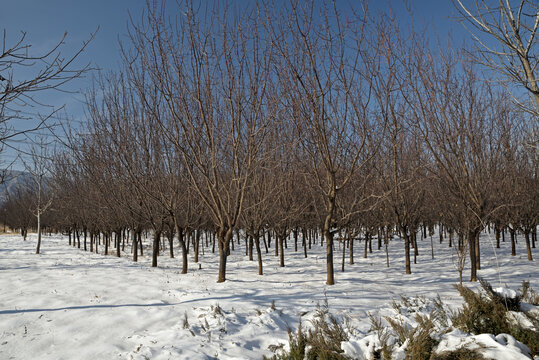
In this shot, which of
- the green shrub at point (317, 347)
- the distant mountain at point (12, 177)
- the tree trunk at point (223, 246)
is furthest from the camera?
the tree trunk at point (223, 246)

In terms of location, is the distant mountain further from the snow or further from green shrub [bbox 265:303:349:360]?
the snow

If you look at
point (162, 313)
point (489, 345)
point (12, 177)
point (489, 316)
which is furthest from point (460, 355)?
point (12, 177)

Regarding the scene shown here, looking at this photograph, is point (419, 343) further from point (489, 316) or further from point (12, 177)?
point (12, 177)

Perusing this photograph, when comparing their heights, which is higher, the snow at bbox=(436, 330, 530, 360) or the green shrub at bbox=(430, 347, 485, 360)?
the snow at bbox=(436, 330, 530, 360)

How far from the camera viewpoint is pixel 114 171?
1178 centimetres

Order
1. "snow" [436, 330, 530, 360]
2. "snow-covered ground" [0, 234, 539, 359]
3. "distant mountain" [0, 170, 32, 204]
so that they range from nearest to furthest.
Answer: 1. "snow" [436, 330, 530, 360]
2. "snow-covered ground" [0, 234, 539, 359]
3. "distant mountain" [0, 170, 32, 204]

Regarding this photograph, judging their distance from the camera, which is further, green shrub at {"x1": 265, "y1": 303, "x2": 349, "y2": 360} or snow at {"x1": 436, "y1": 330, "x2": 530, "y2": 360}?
green shrub at {"x1": 265, "y1": 303, "x2": 349, "y2": 360}

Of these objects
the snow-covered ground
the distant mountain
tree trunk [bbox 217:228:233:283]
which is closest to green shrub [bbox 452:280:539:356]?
the snow-covered ground

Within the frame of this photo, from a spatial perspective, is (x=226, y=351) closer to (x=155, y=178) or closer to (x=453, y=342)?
(x=453, y=342)

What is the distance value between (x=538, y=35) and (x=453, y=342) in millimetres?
3575

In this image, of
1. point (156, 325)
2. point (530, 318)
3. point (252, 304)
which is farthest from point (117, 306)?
point (530, 318)

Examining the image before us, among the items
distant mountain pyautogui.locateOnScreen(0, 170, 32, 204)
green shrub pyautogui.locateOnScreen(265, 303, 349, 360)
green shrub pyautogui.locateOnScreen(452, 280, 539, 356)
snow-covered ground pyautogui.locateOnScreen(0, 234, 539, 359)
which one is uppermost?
distant mountain pyautogui.locateOnScreen(0, 170, 32, 204)

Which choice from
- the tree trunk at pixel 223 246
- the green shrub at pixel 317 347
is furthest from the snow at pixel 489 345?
the tree trunk at pixel 223 246

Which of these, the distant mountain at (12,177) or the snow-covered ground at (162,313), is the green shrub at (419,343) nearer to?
the snow-covered ground at (162,313)
